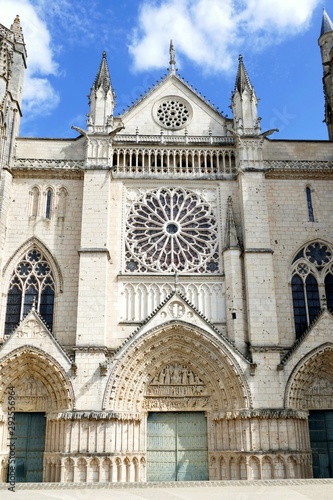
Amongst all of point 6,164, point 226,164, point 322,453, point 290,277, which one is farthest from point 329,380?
point 6,164

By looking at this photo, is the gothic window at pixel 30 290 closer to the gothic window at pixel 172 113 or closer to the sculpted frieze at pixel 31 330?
the sculpted frieze at pixel 31 330

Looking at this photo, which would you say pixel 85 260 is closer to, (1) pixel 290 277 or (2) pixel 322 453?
(1) pixel 290 277

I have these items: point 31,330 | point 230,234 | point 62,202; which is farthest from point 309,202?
point 31,330

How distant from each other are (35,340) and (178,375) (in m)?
4.92

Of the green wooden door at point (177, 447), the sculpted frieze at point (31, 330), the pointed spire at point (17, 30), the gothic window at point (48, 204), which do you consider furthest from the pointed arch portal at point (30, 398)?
the pointed spire at point (17, 30)

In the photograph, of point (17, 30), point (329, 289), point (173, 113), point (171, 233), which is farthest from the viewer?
point (17, 30)

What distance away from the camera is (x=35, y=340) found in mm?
16000

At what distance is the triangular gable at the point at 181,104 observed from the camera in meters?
20.6

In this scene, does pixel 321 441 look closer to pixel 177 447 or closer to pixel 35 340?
pixel 177 447

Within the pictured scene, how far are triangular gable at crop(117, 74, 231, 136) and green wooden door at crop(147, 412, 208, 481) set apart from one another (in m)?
11.0

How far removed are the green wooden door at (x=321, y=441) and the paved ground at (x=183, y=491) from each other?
3329mm

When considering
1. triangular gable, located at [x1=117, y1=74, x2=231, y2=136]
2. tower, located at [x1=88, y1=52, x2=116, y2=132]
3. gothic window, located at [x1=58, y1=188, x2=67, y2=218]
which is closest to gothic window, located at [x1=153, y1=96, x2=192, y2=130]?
triangular gable, located at [x1=117, y1=74, x2=231, y2=136]

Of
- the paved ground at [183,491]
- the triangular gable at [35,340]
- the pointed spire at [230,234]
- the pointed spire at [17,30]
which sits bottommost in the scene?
the paved ground at [183,491]

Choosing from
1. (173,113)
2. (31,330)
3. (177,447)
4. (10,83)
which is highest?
(10,83)
